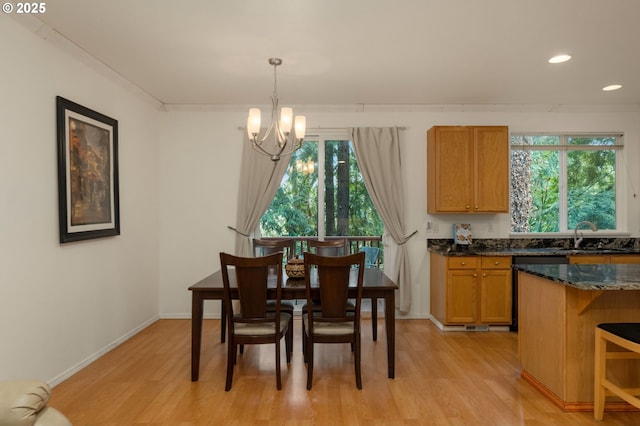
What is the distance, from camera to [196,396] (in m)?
2.66

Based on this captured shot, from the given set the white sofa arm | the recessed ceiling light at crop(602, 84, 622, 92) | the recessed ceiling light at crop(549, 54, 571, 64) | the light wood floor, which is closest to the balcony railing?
the light wood floor

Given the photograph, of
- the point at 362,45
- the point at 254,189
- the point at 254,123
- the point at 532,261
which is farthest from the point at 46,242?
the point at 532,261

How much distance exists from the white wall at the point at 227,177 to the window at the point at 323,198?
0.37 meters

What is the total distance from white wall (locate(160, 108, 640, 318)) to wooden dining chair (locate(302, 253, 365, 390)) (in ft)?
6.86

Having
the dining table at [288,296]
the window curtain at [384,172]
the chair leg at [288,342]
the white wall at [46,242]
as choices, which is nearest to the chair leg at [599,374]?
the dining table at [288,296]

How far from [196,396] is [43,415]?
4.69 feet

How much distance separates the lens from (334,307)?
9.05ft

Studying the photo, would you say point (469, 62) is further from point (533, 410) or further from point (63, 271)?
point (63, 271)

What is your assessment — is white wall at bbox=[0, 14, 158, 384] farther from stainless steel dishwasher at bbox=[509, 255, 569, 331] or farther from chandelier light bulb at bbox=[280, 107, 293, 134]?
stainless steel dishwasher at bbox=[509, 255, 569, 331]

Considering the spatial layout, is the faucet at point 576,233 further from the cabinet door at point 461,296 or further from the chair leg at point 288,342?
the chair leg at point 288,342

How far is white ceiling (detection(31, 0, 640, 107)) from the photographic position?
2.45 meters

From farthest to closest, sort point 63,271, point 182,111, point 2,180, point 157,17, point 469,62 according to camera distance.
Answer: point 182,111 → point 469,62 → point 63,271 → point 157,17 → point 2,180

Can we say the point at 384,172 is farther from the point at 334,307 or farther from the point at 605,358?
the point at 605,358

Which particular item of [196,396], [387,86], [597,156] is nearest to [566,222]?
[597,156]
